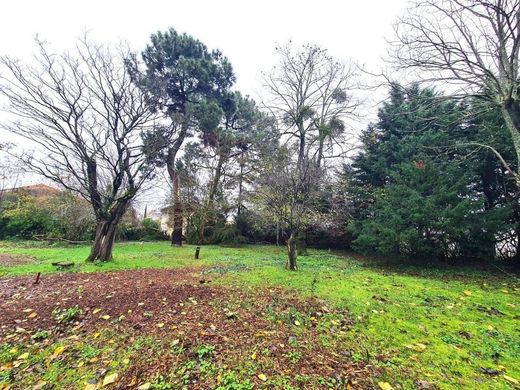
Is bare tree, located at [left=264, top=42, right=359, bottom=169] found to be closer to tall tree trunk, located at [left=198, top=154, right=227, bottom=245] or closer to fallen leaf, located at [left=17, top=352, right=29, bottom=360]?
tall tree trunk, located at [left=198, top=154, right=227, bottom=245]

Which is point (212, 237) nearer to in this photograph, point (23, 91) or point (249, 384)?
point (23, 91)

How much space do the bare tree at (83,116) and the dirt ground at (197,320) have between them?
453cm

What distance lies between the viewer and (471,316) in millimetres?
3971

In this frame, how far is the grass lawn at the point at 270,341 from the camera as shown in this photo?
241 cm

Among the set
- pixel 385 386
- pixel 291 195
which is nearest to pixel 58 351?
pixel 385 386

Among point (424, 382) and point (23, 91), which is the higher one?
point (23, 91)

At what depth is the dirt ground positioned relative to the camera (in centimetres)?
256

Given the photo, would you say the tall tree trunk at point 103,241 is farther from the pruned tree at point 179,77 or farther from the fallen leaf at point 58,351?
the fallen leaf at point 58,351

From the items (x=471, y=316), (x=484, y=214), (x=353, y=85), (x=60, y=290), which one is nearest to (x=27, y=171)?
(x=60, y=290)

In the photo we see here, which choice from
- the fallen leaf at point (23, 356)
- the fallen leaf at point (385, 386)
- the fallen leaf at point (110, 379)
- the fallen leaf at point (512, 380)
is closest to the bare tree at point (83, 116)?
the fallen leaf at point (23, 356)

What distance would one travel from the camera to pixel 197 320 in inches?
138

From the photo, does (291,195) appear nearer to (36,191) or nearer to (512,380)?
(512,380)

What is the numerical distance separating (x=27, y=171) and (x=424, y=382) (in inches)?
487

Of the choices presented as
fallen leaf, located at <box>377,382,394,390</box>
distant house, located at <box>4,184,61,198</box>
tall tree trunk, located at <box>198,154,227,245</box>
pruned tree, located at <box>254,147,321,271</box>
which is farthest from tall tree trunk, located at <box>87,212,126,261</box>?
distant house, located at <box>4,184,61,198</box>
